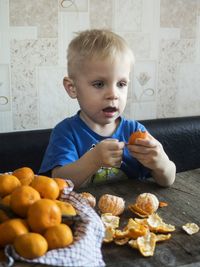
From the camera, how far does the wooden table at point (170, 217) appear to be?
786mm

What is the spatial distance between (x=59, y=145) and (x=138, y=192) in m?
0.30

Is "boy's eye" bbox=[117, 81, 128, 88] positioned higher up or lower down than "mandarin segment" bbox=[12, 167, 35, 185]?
higher up

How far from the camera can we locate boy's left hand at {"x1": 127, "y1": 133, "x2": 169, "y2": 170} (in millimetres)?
1176

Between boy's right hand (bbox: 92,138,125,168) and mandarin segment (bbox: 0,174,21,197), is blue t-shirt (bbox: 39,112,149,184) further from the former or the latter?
mandarin segment (bbox: 0,174,21,197)

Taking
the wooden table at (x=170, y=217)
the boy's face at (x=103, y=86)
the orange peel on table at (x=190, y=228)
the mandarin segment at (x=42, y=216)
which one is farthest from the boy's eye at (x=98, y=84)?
the mandarin segment at (x=42, y=216)

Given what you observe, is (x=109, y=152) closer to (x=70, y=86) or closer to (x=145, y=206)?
(x=145, y=206)

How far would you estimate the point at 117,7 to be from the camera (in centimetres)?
188

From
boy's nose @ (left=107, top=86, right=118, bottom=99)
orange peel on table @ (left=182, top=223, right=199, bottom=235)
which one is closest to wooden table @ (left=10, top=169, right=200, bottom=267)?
orange peel on table @ (left=182, top=223, right=199, bottom=235)

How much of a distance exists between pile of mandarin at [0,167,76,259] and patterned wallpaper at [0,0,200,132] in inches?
41.1

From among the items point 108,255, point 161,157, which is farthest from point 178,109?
point 108,255

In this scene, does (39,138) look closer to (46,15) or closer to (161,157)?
(46,15)

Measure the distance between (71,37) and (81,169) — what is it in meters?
0.78

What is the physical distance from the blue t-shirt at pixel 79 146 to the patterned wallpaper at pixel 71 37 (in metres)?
0.45

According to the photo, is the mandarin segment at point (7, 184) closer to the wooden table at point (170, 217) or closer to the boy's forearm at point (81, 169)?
the wooden table at point (170, 217)
